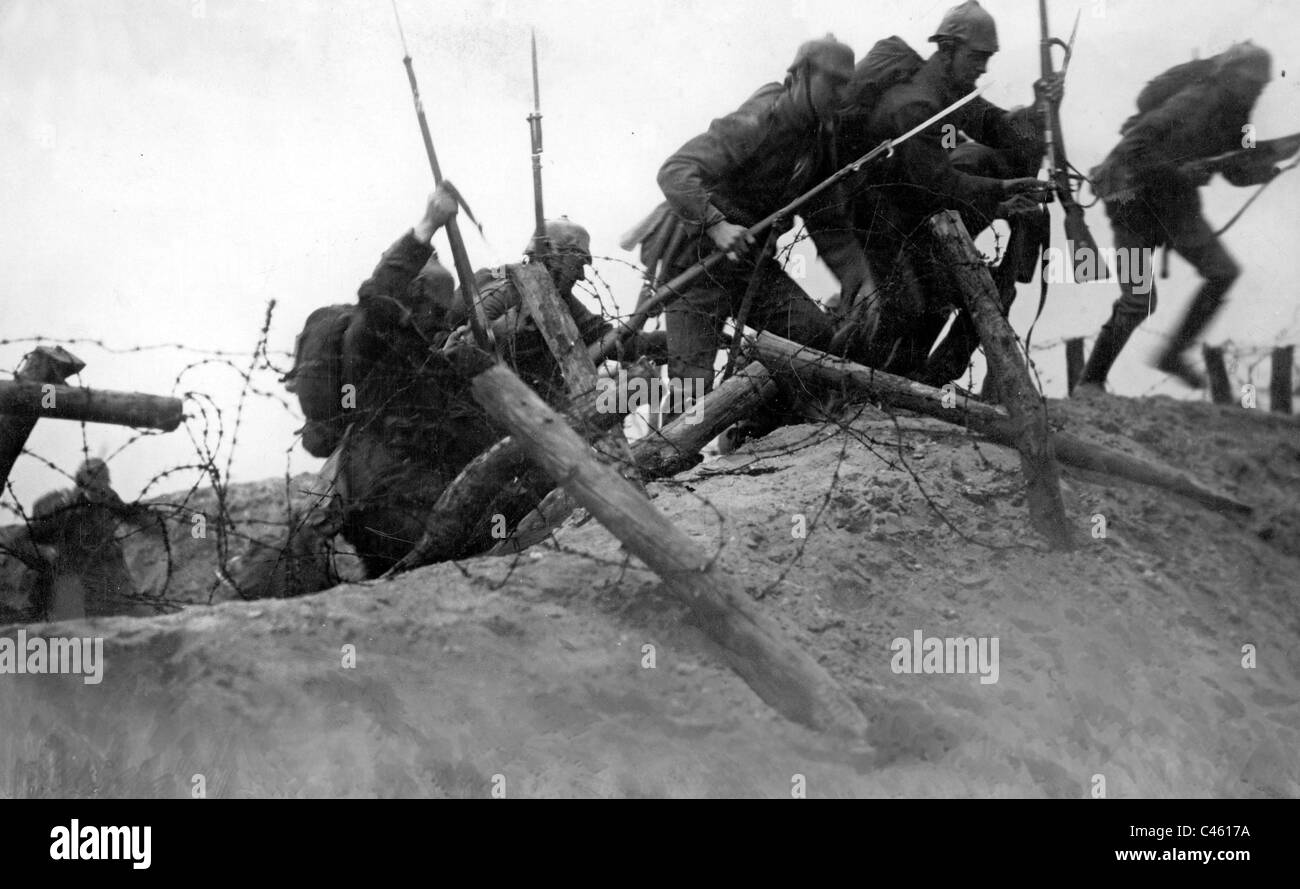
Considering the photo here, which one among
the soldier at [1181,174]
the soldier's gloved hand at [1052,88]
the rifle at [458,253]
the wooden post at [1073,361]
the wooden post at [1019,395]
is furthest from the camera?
the wooden post at [1073,361]

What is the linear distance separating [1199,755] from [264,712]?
3348mm

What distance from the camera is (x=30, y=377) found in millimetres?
5430

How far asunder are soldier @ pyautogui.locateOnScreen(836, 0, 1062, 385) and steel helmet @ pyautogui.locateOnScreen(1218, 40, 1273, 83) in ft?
3.00

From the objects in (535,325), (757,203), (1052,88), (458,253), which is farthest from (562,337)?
(1052,88)

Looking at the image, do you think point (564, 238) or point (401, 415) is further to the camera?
point (564, 238)

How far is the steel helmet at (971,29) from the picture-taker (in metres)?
6.68

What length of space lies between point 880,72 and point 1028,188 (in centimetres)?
105

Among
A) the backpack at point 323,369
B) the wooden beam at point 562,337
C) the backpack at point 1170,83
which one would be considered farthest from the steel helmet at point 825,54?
the backpack at point 323,369

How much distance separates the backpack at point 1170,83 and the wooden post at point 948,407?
181 centimetres

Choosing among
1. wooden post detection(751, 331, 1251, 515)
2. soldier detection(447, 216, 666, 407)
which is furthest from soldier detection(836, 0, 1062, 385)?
soldier detection(447, 216, 666, 407)

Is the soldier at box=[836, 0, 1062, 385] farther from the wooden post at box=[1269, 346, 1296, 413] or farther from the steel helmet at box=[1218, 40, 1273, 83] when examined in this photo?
the wooden post at box=[1269, 346, 1296, 413]

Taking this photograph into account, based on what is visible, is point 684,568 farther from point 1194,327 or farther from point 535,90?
point 1194,327

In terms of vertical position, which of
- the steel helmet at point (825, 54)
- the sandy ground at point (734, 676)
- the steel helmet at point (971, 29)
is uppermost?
the steel helmet at point (971, 29)

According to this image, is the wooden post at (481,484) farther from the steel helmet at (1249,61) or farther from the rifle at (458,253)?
the steel helmet at (1249,61)
